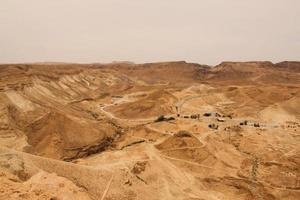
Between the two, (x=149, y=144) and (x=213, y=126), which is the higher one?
(x=213, y=126)

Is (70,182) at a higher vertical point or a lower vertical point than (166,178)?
higher

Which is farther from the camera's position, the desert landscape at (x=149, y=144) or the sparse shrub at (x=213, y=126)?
the sparse shrub at (x=213, y=126)

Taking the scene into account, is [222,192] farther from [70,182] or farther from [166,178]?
[70,182]

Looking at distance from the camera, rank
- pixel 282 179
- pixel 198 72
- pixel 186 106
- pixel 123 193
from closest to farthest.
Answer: pixel 123 193 < pixel 282 179 < pixel 186 106 < pixel 198 72

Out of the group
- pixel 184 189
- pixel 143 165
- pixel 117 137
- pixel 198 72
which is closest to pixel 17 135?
pixel 117 137

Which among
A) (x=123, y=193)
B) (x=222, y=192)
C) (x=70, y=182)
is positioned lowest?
(x=222, y=192)

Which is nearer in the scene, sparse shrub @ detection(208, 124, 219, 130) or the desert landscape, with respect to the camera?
the desert landscape

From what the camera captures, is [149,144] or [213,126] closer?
[149,144]

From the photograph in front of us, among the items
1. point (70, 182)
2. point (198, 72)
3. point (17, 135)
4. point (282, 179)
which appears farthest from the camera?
point (198, 72)
